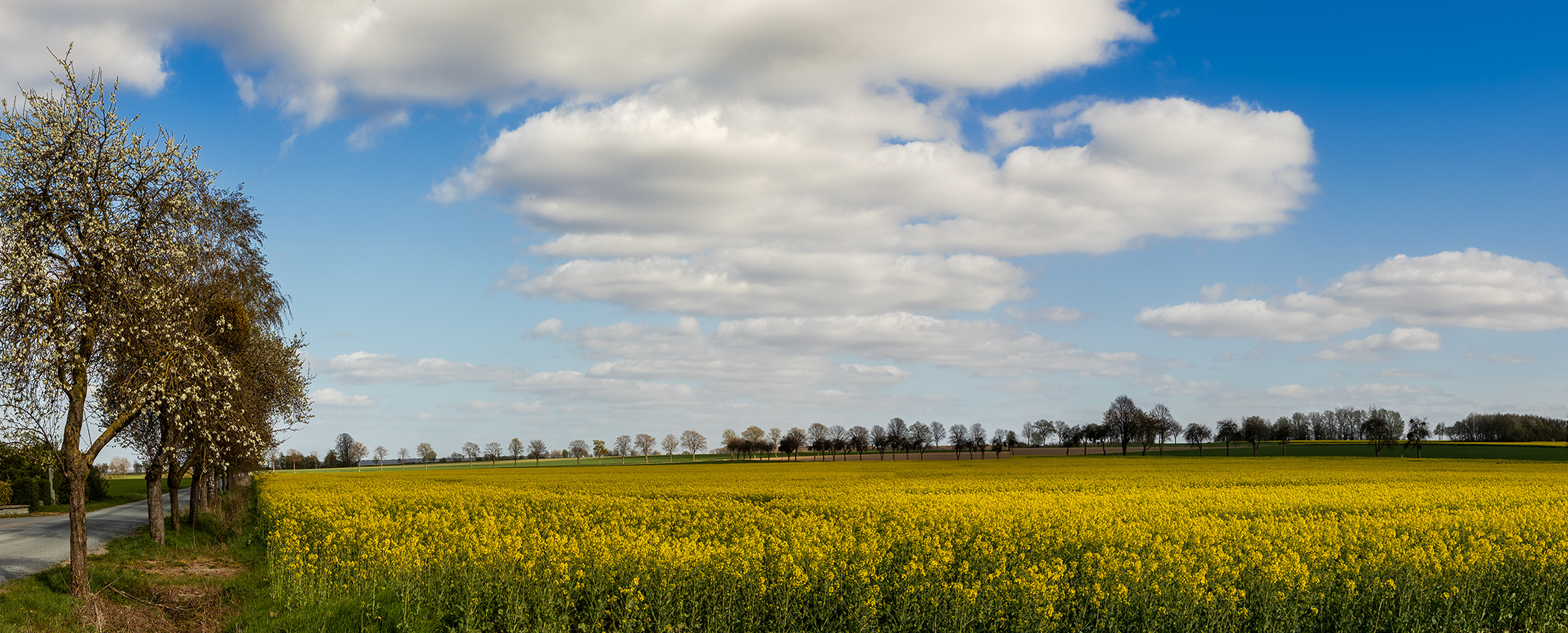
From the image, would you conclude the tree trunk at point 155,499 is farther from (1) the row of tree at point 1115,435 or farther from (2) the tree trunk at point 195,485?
(1) the row of tree at point 1115,435

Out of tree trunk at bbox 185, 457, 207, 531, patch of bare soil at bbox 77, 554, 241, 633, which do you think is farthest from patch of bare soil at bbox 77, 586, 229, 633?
tree trunk at bbox 185, 457, 207, 531

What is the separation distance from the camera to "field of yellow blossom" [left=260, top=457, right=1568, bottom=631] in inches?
441

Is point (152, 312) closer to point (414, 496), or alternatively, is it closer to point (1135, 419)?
point (414, 496)

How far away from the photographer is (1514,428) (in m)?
159

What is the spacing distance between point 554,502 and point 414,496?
779cm

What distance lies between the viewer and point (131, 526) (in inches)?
1243

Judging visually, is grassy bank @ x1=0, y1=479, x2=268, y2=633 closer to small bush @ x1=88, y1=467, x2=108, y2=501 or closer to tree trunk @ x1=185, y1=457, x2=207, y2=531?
Answer: tree trunk @ x1=185, y1=457, x2=207, y2=531

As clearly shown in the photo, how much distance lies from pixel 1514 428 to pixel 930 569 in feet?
653

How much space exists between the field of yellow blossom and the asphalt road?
184 inches

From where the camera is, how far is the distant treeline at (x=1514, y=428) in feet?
511

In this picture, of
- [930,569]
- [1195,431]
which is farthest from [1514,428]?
[930,569]

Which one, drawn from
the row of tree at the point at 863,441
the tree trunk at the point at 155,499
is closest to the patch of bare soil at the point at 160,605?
the tree trunk at the point at 155,499

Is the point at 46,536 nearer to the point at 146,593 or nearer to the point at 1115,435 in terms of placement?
the point at 146,593

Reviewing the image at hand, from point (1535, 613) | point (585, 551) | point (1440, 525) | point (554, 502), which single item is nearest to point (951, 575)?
point (585, 551)
